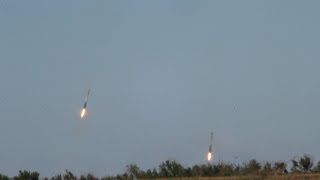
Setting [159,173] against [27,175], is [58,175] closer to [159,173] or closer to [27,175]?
[27,175]

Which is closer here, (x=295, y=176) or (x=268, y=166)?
(x=295, y=176)

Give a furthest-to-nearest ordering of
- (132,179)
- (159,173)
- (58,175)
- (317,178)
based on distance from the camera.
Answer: (58,175) → (159,173) → (132,179) → (317,178)

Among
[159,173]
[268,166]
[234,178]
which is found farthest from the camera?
[159,173]

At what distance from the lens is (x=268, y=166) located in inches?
1250

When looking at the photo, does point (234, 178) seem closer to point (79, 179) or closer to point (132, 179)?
point (132, 179)

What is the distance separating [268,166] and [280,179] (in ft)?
15.6

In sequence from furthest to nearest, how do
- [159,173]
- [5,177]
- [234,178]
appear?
[5,177]
[159,173]
[234,178]

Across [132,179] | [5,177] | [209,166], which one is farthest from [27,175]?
[209,166]

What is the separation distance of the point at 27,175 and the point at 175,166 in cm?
1315

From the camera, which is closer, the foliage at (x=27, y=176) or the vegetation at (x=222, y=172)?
the vegetation at (x=222, y=172)

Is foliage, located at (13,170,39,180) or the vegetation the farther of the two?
foliage, located at (13,170,39,180)

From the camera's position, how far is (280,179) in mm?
27016

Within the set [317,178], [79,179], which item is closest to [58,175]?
[79,179]

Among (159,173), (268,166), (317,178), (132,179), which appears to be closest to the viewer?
(317,178)
